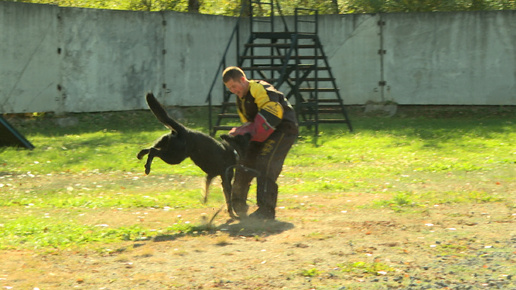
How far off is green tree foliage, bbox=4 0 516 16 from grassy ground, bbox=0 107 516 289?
7266mm

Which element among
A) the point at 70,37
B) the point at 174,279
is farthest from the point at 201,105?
the point at 174,279

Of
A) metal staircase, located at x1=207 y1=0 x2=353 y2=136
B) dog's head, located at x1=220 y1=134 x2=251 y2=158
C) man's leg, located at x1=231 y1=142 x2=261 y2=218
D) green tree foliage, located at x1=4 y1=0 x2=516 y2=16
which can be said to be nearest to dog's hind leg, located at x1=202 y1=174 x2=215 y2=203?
man's leg, located at x1=231 y1=142 x2=261 y2=218

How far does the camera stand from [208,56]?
21391 millimetres

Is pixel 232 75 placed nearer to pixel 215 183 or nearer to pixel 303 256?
pixel 303 256

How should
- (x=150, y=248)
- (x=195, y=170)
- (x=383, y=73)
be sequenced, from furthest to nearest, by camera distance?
(x=383, y=73), (x=195, y=170), (x=150, y=248)

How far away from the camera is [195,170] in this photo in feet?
40.6

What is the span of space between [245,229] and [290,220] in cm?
66

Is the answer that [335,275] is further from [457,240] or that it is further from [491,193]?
[491,193]

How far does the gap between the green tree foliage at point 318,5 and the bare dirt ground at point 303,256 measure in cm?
1470

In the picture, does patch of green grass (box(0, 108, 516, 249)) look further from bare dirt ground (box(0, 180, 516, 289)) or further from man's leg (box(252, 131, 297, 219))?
man's leg (box(252, 131, 297, 219))

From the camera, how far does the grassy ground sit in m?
5.99

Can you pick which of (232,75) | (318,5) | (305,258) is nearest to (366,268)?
(305,258)

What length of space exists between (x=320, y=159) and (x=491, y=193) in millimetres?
4382

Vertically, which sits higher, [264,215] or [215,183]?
[264,215]
